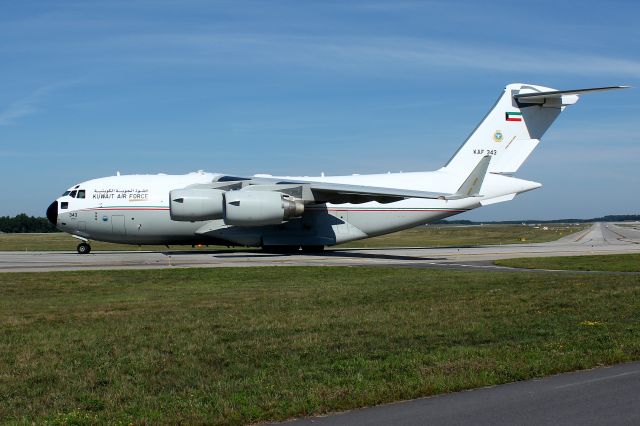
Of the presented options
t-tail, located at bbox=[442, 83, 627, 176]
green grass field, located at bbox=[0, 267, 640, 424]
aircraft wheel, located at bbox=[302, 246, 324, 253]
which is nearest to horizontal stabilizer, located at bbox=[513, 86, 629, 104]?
t-tail, located at bbox=[442, 83, 627, 176]

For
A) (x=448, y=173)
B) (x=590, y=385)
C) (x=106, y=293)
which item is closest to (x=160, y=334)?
(x=590, y=385)

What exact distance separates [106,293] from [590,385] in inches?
533

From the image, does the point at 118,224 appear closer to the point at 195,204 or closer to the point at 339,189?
the point at 195,204

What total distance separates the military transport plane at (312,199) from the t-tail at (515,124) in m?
0.05

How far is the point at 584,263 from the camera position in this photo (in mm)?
26938

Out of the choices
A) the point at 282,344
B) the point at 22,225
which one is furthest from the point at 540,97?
the point at 22,225

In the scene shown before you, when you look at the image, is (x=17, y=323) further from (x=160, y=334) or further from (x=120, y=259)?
(x=120, y=259)

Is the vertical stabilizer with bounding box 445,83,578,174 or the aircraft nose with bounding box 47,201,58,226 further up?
the vertical stabilizer with bounding box 445,83,578,174

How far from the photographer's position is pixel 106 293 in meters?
18.2

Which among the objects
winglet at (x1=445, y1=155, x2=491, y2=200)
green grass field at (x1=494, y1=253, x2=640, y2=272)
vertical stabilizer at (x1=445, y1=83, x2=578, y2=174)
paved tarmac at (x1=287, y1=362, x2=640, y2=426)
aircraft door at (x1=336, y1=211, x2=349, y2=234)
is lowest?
paved tarmac at (x1=287, y1=362, x2=640, y2=426)

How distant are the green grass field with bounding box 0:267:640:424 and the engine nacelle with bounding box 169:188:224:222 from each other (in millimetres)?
12410

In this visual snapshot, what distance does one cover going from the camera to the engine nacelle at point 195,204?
3091cm

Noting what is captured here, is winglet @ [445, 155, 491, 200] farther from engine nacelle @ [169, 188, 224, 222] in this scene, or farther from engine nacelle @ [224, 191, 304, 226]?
engine nacelle @ [169, 188, 224, 222]

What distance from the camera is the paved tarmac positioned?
6.39m
